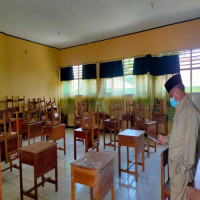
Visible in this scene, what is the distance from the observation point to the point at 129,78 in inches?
221

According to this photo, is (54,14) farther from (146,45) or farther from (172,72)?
(172,72)

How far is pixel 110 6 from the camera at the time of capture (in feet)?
12.3

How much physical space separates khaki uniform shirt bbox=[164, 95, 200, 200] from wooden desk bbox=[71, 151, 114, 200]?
25.9 inches

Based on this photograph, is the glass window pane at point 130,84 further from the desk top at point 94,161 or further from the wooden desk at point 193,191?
the wooden desk at point 193,191

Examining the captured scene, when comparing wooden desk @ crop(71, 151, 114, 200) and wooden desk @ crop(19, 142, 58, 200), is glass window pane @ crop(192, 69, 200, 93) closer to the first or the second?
wooden desk @ crop(71, 151, 114, 200)

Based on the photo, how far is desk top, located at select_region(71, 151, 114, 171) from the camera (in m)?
1.64

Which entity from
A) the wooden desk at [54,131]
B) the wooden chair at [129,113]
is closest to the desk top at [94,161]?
the wooden desk at [54,131]

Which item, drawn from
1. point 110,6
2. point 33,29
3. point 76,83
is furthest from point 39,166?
point 76,83

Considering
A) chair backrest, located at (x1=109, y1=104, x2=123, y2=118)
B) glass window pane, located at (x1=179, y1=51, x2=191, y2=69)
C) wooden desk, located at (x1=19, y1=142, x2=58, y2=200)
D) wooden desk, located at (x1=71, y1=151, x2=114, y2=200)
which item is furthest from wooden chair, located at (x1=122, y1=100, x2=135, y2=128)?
wooden desk, located at (x1=71, y1=151, x2=114, y2=200)

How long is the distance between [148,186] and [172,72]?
11.4 feet

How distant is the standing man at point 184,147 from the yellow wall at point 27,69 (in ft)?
17.5

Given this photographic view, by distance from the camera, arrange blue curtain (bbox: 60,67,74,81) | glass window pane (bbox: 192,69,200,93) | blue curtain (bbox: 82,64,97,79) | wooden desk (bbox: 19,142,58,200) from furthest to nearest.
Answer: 1. blue curtain (bbox: 60,67,74,81)
2. blue curtain (bbox: 82,64,97,79)
3. glass window pane (bbox: 192,69,200,93)
4. wooden desk (bbox: 19,142,58,200)

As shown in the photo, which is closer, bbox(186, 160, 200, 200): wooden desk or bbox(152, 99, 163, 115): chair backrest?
bbox(186, 160, 200, 200): wooden desk

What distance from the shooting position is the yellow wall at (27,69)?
17.3 feet
